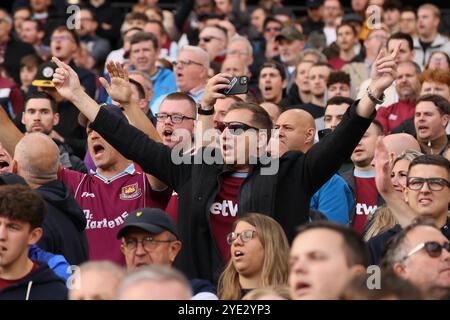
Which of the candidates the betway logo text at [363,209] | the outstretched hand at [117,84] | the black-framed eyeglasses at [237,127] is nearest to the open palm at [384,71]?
the black-framed eyeglasses at [237,127]

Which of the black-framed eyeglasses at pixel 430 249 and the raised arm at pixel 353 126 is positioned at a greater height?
the raised arm at pixel 353 126

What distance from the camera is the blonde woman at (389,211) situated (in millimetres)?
8492

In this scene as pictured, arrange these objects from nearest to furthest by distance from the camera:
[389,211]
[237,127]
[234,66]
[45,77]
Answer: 1. [237,127]
2. [389,211]
3. [45,77]
4. [234,66]

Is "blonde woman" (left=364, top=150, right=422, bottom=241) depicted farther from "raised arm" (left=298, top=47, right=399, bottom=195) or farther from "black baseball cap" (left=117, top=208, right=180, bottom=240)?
"black baseball cap" (left=117, top=208, right=180, bottom=240)

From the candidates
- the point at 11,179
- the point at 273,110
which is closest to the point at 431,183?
the point at 11,179

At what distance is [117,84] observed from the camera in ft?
27.9

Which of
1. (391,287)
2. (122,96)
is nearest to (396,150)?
(122,96)

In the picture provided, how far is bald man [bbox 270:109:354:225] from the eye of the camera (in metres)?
9.51

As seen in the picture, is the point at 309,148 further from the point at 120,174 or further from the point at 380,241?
the point at 380,241

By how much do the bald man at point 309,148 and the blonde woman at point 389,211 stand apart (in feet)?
1.60

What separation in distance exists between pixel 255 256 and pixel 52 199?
4.76 ft

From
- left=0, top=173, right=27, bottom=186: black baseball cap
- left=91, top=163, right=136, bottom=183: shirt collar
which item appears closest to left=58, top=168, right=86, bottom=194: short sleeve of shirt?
left=91, top=163, right=136, bottom=183: shirt collar

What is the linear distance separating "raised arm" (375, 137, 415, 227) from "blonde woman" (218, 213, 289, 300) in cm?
80

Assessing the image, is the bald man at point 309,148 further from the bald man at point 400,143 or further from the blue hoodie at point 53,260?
the blue hoodie at point 53,260
